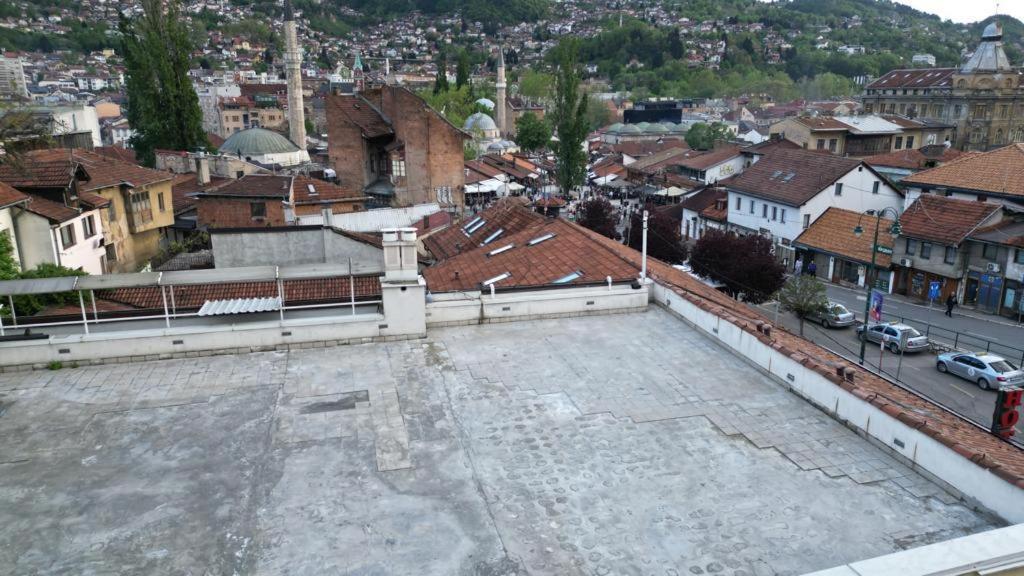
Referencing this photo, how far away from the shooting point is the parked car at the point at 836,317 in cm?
2814

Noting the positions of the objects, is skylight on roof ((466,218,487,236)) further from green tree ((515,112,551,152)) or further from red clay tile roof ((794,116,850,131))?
green tree ((515,112,551,152))

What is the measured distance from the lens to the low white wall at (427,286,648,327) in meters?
12.7

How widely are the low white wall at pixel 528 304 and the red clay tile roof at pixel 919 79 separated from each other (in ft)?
274

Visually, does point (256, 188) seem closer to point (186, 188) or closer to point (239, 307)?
point (186, 188)

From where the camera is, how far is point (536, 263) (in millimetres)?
18031

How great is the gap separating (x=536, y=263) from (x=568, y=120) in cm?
3339

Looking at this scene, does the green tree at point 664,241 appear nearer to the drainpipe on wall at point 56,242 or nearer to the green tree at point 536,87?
the drainpipe on wall at point 56,242

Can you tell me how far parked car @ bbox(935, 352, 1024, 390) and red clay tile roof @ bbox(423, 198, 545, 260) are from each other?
560 inches

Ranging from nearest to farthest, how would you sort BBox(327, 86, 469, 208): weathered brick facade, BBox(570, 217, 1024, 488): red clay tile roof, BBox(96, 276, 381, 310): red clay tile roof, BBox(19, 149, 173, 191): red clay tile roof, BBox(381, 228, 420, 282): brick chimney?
BBox(570, 217, 1024, 488): red clay tile roof, BBox(381, 228, 420, 282): brick chimney, BBox(96, 276, 381, 310): red clay tile roof, BBox(19, 149, 173, 191): red clay tile roof, BBox(327, 86, 469, 208): weathered brick facade

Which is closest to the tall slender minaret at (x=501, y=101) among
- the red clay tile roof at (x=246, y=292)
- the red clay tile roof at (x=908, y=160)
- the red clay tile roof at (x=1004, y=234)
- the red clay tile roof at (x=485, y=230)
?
the red clay tile roof at (x=908, y=160)

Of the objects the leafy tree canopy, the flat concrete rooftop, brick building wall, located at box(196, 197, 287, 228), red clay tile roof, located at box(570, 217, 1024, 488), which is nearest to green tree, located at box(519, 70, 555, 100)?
the leafy tree canopy

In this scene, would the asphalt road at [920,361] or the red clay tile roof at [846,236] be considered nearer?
the asphalt road at [920,361]

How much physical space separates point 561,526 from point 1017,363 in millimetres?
23524

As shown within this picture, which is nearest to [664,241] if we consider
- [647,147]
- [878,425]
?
[878,425]
